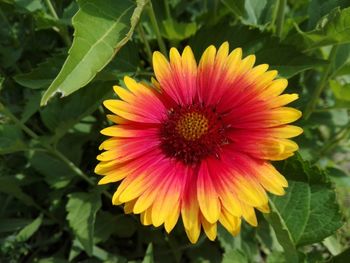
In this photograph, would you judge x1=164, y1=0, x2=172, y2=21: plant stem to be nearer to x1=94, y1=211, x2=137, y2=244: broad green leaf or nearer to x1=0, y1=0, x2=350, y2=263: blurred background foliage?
x1=0, y1=0, x2=350, y2=263: blurred background foliage

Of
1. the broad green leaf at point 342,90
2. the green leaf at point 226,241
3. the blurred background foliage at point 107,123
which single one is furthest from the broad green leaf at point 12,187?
the broad green leaf at point 342,90

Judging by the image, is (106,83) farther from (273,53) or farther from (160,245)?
(160,245)

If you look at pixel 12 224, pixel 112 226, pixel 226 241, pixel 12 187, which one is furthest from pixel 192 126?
pixel 12 224

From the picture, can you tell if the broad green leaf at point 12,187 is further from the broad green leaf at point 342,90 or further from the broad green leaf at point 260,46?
the broad green leaf at point 342,90

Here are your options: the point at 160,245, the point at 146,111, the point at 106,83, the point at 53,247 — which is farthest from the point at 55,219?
the point at 146,111

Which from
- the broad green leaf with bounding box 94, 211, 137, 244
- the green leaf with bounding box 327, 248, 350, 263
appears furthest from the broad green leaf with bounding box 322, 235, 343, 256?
the broad green leaf with bounding box 94, 211, 137, 244

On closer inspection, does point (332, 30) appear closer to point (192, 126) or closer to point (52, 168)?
point (192, 126)
